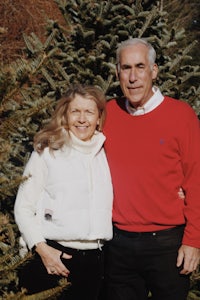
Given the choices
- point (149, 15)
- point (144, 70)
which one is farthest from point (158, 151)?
point (149, 15)

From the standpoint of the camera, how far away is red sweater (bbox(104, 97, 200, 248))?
2.82m

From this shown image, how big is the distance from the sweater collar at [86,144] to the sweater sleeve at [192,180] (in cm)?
55

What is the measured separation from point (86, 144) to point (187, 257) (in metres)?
0.98

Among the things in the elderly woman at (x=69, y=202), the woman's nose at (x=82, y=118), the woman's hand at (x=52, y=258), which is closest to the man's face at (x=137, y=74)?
the elderly woman at (x=69, y=202)

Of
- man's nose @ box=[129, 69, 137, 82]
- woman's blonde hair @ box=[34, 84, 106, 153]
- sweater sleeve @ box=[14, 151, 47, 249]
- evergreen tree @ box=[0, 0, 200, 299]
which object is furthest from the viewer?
evergreen tree @ box=[0, 0, 200, 299]

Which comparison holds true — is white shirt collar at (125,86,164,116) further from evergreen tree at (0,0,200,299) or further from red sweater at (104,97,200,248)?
evergreen tree at (0,0,200,299)

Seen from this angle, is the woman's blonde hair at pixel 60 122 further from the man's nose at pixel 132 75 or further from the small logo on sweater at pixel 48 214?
the small logo on sweater at pixel 48 214

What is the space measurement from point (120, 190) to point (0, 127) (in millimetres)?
1153

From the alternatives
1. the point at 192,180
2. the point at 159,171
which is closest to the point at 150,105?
the point at 159,171

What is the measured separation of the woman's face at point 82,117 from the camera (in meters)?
2.83

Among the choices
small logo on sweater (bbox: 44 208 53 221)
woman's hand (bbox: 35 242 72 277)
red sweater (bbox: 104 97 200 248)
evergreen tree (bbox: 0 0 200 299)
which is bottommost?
woman's hand (bbox: 35 242 72 277)

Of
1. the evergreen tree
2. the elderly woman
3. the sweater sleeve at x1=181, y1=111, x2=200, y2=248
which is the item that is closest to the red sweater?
the sweater sleeve at x1=181, y1=111, x2=200, y2=248

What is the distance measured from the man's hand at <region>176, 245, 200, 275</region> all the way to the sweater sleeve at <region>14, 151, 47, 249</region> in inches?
35.7

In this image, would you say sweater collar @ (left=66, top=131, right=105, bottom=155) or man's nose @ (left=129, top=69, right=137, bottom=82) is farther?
man's nose @ (left=129, top=69, right=137, bottom=82)
